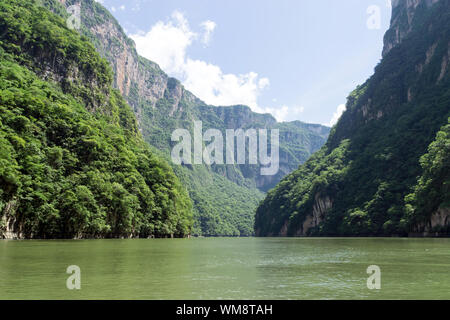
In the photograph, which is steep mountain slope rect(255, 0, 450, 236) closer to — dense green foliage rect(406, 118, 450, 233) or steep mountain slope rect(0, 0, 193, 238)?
dense green foliage rect(406, 118, 450, 233)

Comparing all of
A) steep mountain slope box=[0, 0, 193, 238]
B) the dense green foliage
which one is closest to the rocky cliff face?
the dense green foliage

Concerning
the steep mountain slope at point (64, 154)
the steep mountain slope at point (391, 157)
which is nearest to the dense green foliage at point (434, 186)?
the steep mountain slope at point (391, 157)

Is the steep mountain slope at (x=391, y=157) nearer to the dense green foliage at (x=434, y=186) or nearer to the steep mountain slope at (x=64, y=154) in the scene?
the dense green foliage at (x=434, y=186)

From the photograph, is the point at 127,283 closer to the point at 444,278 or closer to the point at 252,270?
the point at 252,270

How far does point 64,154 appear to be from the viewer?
71188mm

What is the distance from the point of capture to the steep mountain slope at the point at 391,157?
8528 centimetres

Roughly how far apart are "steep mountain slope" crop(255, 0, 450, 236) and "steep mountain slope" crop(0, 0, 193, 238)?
162ft

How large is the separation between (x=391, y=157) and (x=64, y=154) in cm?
8760

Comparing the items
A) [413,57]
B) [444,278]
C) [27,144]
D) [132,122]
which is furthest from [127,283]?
[413,57]

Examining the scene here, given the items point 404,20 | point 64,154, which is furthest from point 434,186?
point 404,20

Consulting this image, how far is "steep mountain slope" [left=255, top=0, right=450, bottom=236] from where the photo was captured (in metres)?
85.3

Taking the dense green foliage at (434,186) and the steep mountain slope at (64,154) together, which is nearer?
the steep mountain slope at (64,154)

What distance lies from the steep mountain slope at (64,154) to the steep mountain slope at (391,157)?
1944 inches

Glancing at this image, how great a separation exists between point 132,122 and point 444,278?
5575 inches
